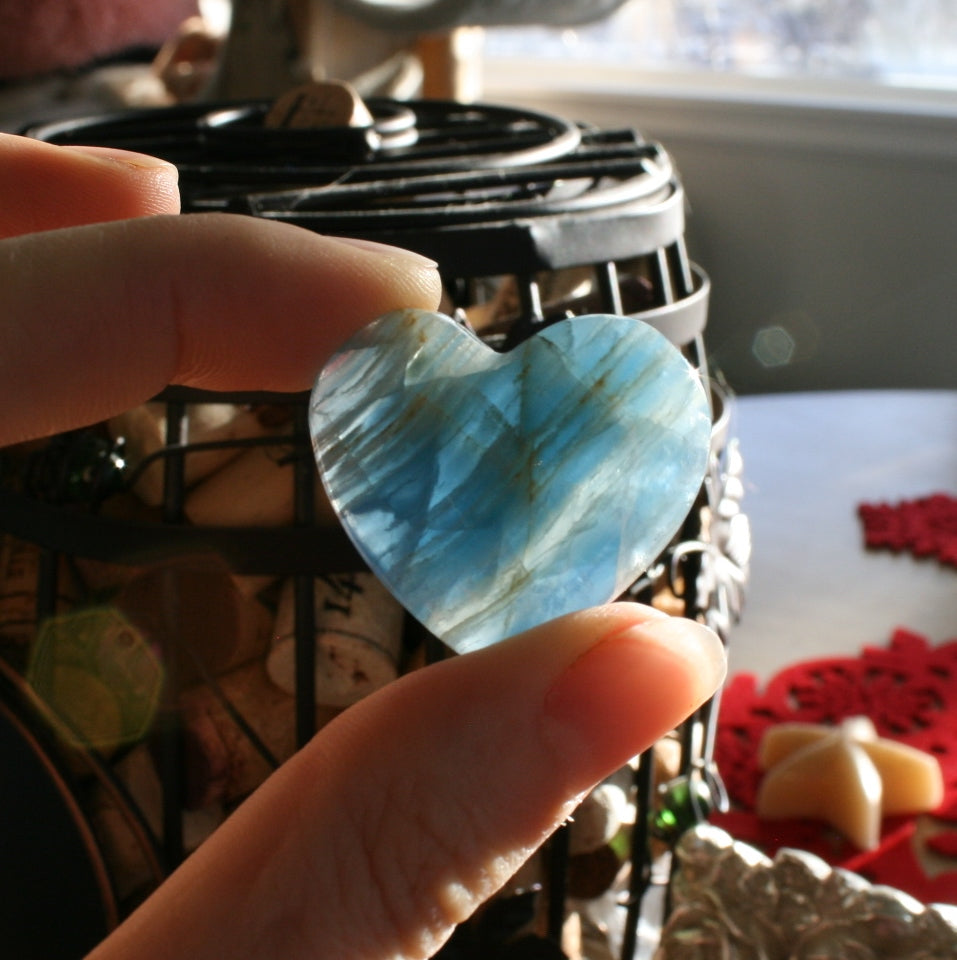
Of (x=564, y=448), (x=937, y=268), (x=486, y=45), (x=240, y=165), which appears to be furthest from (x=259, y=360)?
(x=486, y=45)

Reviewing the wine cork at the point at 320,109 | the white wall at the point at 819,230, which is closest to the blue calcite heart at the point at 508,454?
the wine cork at the point at 320,109

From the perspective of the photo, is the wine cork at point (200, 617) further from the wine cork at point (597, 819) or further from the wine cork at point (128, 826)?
the wine cork at point (597, 819)

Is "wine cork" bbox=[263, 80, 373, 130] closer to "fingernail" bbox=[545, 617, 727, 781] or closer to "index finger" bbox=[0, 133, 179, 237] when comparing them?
"index finger" bbox=[0, 133, 179, 237]

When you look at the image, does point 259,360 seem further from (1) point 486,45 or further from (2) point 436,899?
(1) point 486,45

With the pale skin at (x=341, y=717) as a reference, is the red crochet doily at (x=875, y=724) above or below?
below

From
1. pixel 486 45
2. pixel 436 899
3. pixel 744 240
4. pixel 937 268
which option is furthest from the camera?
pixel 486 45

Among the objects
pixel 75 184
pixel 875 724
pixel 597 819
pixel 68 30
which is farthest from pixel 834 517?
pixel 68 30

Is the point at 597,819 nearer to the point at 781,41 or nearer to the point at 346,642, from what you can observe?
the point at 346,642
